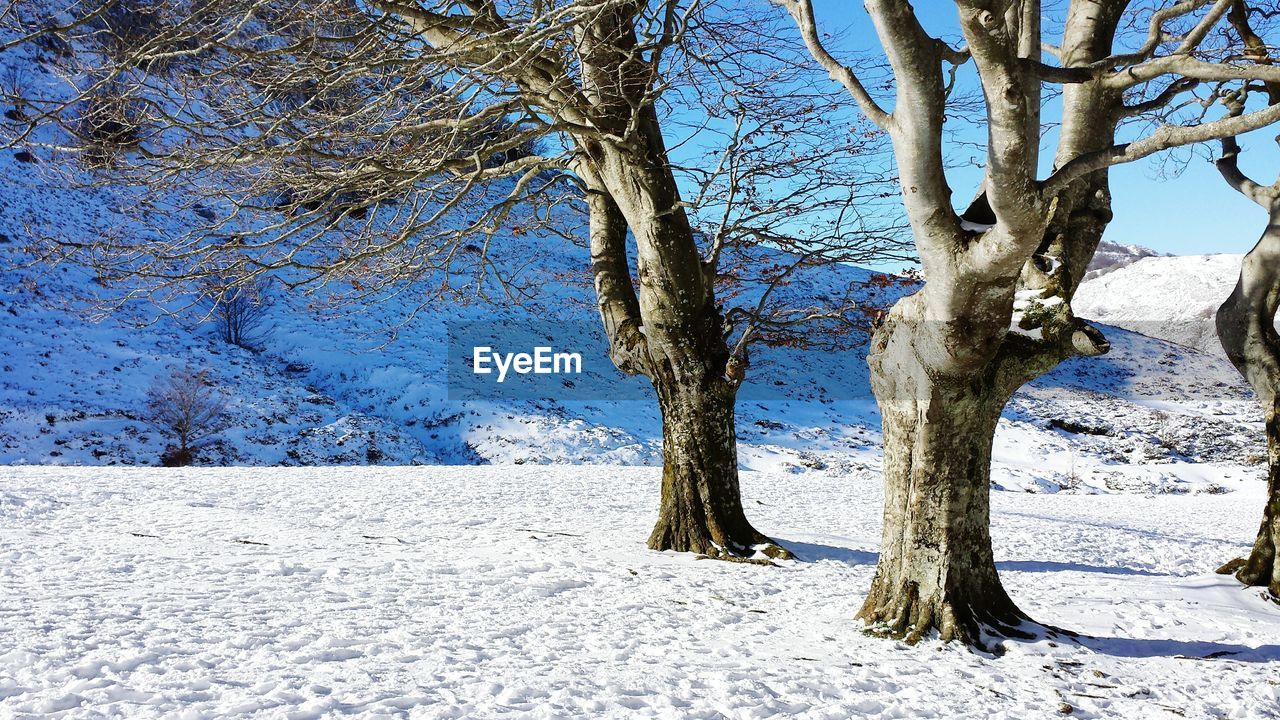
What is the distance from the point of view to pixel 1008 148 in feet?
10.1

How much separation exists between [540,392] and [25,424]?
369 inches

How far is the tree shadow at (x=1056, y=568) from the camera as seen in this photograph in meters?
6.31

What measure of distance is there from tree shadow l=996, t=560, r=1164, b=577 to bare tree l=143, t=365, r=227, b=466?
12860mm

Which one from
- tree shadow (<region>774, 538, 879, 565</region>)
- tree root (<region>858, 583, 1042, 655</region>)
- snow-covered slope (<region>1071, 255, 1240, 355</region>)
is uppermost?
snow-covered slope (<region>1071, 255, 1240, 355</region>)

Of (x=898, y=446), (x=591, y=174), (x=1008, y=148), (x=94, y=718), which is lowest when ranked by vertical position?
(x=94, y=718)

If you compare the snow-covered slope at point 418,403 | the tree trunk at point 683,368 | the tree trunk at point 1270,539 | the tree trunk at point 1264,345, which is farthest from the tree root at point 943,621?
the snow-covered slope at point 418,403

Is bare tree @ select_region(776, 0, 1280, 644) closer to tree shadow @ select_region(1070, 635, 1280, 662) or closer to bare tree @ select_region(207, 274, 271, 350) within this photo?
tree shadow @ select_region(1070, 635, 1280, 662)

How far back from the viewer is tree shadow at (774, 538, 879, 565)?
6.21 m

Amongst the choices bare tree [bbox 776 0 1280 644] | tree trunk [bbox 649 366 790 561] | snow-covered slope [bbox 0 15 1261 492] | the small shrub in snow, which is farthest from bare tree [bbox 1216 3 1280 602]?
the small shrub in snow

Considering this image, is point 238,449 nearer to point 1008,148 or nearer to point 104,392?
point 104,392

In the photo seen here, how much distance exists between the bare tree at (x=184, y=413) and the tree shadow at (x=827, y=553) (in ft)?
37.4

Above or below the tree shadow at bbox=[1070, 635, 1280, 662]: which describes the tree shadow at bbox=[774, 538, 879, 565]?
above

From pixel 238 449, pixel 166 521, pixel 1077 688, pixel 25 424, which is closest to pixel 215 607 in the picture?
pixel 166 521

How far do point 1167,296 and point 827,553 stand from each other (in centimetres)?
3607
